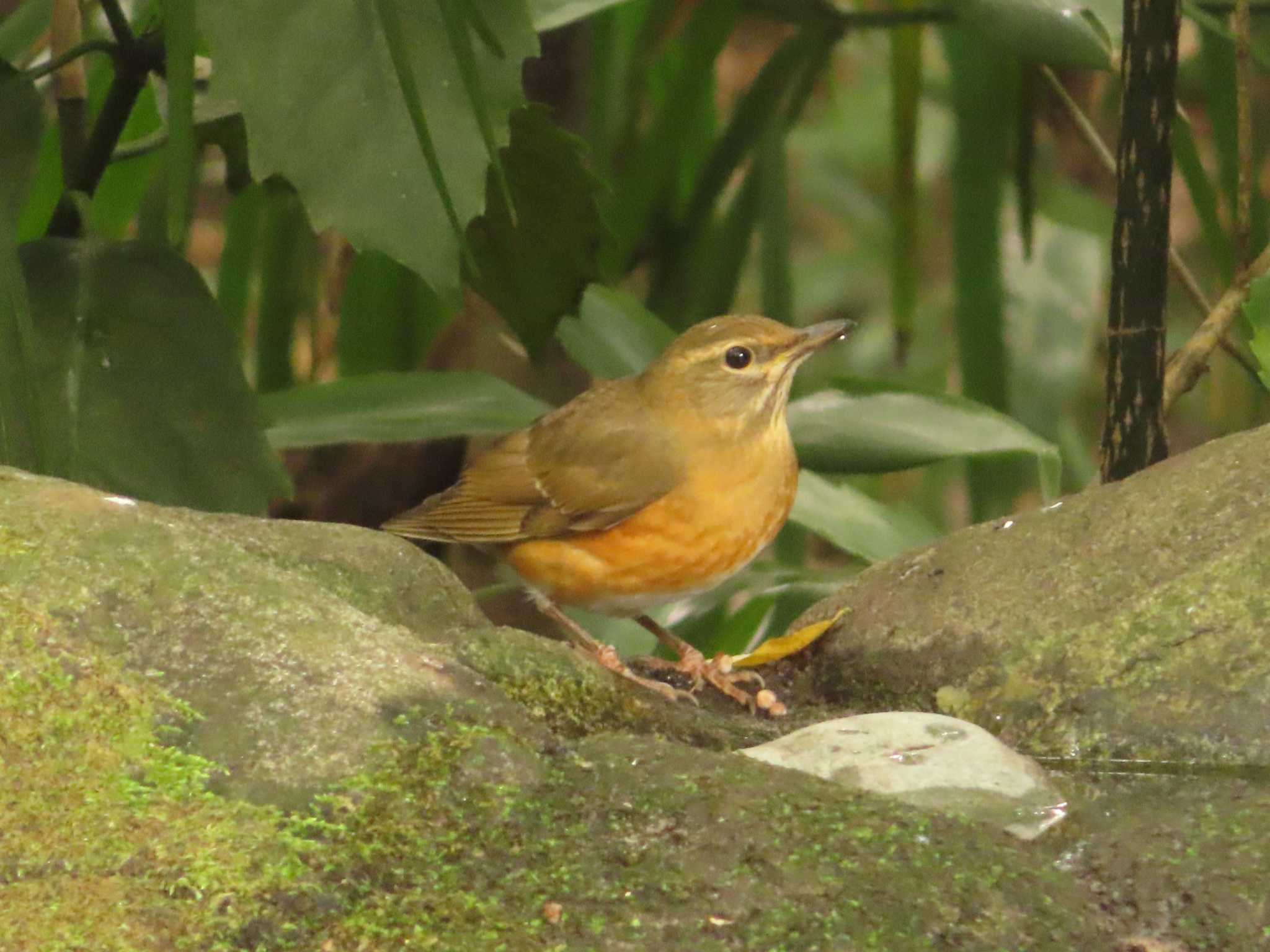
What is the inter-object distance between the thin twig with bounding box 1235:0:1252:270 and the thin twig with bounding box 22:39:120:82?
67.0 inches

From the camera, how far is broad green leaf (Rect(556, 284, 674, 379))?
12.5ft

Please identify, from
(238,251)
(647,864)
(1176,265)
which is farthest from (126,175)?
(647,864)

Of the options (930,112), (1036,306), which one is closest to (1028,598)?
(1036,306)

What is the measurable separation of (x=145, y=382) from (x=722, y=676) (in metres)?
0.93

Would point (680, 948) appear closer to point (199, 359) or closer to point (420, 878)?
point (420, 878)

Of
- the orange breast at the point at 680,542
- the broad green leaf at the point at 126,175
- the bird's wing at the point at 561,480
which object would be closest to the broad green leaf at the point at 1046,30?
the orange breast at the point at 680,542

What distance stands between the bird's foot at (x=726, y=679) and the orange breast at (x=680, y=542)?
454mm

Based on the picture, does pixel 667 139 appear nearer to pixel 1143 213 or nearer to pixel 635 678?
pixel 1143 213

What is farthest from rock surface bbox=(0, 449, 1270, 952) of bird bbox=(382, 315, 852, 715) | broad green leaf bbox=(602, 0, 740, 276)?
broad green leaf bbox=(602, 0, 740, 276)

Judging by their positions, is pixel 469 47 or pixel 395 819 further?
pixel 469 47

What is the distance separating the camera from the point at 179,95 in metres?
2.33

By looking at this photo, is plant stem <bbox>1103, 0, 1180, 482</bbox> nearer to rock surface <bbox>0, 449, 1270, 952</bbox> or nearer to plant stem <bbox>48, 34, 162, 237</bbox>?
rock surface <bbox>0, 449, 1270, 952</bbox>

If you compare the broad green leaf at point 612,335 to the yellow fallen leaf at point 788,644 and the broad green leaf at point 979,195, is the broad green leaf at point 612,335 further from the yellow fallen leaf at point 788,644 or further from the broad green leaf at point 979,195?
the yellow fallen leaf at point 788,644

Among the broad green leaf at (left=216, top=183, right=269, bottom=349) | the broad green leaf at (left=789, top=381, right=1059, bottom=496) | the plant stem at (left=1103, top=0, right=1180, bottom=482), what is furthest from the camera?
the broad green leaf at (left=216, top=183, right=269, bottom=349)
